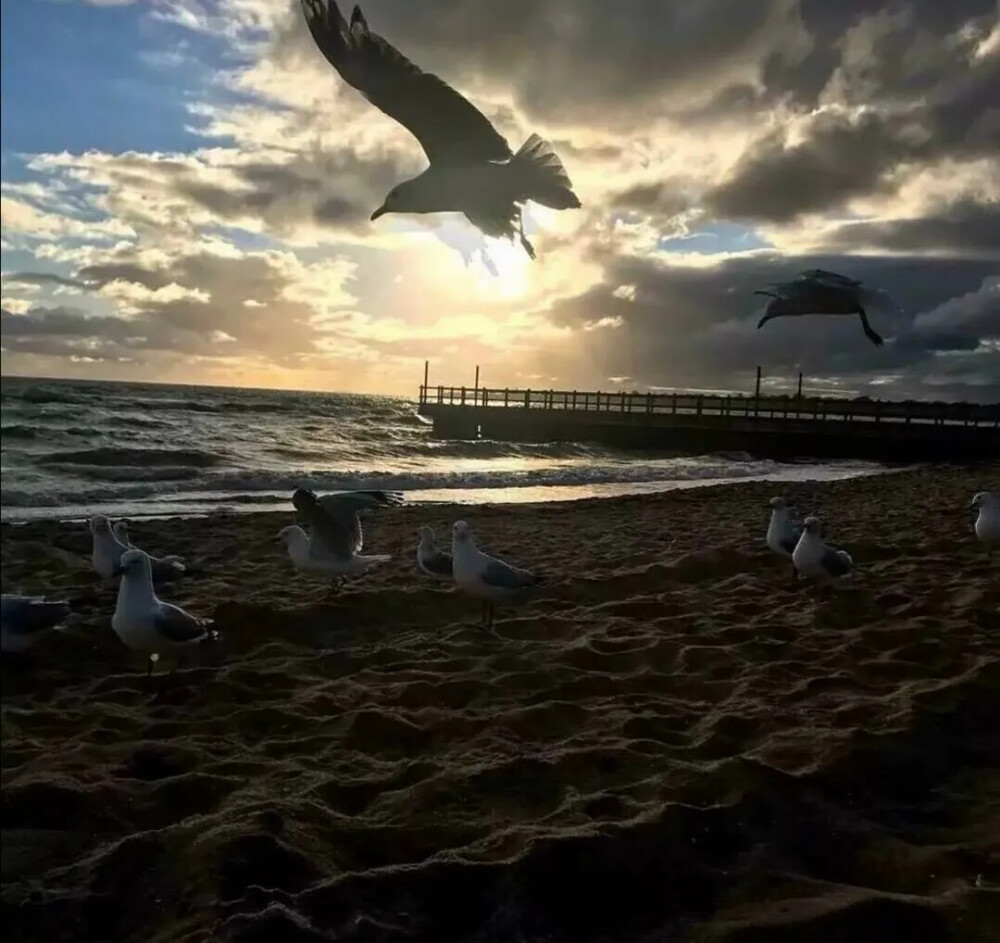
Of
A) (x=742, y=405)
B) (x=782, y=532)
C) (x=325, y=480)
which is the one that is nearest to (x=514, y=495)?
(x=782, y=532)

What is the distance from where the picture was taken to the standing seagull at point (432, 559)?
11.5 feet

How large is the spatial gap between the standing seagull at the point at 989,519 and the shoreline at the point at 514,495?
88 cm

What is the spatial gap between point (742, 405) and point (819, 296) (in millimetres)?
388

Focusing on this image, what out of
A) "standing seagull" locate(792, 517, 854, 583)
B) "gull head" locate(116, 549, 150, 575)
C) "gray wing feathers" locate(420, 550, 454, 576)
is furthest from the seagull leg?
"standing seagull" locate(792, 517, 854, 583)

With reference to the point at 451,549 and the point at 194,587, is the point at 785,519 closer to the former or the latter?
the point at 451,549

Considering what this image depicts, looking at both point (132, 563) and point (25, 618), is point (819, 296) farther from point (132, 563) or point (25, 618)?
point (132, 563)

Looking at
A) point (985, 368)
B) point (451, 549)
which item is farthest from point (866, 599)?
point (985, 368)

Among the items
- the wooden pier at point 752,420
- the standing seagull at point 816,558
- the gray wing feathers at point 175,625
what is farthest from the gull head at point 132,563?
the standing seagull at point 816,558

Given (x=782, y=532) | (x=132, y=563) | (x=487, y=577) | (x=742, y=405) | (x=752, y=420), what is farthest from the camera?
(x=782, y=532)

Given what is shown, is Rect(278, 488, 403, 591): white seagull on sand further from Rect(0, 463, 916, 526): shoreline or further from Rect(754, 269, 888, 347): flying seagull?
Rect(754, 269, 888, 347): flying seagull

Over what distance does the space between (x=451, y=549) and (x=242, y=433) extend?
3.10ft

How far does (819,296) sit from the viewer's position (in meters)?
1.80

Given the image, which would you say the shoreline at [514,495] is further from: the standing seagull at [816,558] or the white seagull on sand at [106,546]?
the standing seagull at [816,558]

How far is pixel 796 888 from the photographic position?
4.65 ft
